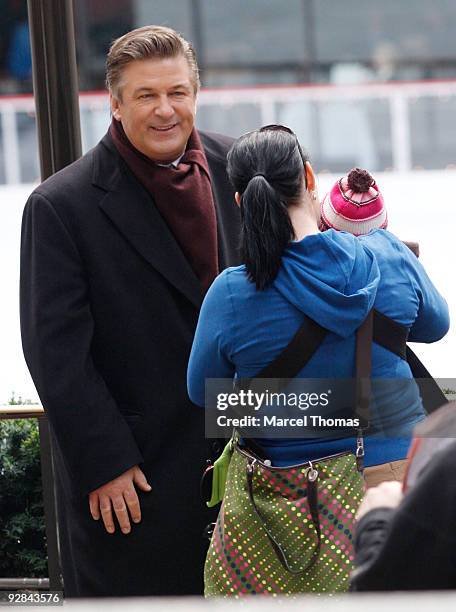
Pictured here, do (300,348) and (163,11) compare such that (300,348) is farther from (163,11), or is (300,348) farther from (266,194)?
(163,11)

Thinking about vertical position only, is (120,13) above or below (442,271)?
above

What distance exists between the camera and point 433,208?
12.5 m

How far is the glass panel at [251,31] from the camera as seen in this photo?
52.1ft

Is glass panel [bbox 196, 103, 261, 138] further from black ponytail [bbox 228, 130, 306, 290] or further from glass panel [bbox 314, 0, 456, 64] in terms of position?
black ponytail [bbox 228, 130, 306, 290]

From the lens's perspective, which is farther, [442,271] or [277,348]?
[442,271]

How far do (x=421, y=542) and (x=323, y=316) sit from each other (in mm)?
681

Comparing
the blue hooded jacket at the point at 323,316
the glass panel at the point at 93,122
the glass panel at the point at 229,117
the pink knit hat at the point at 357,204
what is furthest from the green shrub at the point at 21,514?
the glass panel at the point at 229,117

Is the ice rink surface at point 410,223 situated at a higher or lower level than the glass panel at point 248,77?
lower

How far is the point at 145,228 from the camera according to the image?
90.0 inches

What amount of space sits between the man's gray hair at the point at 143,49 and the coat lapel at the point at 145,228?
0.18 metres

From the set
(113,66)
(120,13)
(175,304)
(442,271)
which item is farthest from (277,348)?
(120,13)

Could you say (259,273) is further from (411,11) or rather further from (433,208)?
(411,11)

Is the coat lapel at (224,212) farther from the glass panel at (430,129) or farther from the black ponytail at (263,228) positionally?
the glass panel at (430,129)

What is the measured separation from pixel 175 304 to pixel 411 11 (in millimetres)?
16923
